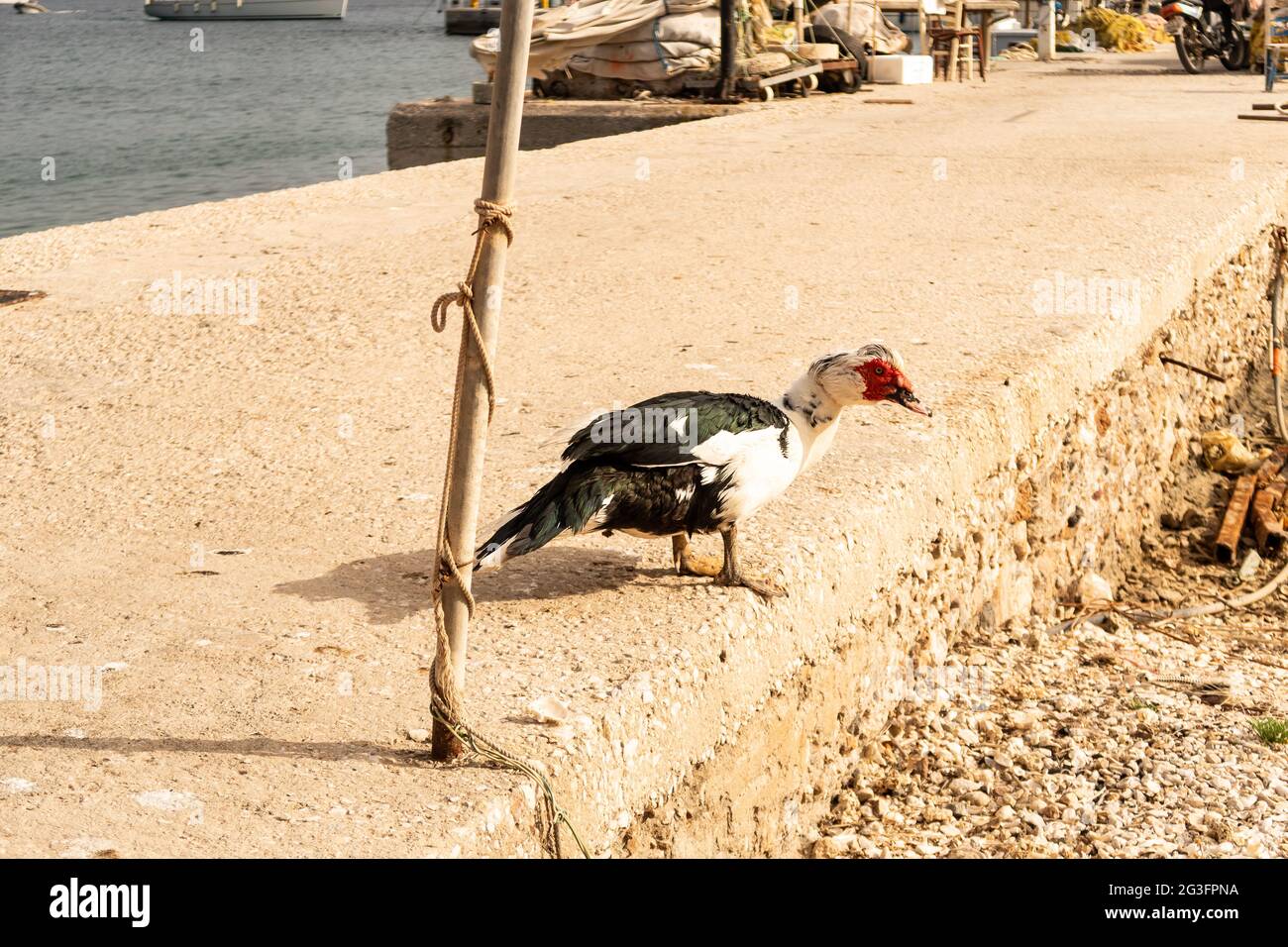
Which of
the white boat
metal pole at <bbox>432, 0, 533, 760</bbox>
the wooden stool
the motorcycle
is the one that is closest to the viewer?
metal pole at <bbox>432, 0, 533, 760</bbox>

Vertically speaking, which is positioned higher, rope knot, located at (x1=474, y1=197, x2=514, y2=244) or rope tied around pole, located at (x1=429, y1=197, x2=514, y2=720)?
rope knot, located at (x1=474, y1=197, x2=514, y2=244)

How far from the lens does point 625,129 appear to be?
1563 cm

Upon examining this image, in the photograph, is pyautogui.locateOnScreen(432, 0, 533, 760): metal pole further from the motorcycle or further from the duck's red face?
the motorcycle

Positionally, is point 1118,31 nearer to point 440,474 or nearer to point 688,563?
point 440,474

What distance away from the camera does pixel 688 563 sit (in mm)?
3801

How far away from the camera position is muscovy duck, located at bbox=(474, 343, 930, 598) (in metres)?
3.42

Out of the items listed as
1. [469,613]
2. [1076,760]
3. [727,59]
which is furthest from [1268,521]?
[727,59]

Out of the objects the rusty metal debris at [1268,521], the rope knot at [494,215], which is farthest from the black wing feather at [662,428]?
the rusty metal debris at [1268,521]

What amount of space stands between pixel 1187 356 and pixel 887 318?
2.64m

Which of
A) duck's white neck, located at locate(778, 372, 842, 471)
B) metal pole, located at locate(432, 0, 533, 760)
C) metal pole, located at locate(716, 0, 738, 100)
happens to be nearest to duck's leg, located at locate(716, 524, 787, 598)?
duck's white neck, located at locate(778, 372, 842, 471)

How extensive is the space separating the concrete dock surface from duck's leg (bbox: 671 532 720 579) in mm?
32

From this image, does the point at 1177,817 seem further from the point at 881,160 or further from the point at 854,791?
the point at 881,160

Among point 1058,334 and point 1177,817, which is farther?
point 1058,334
